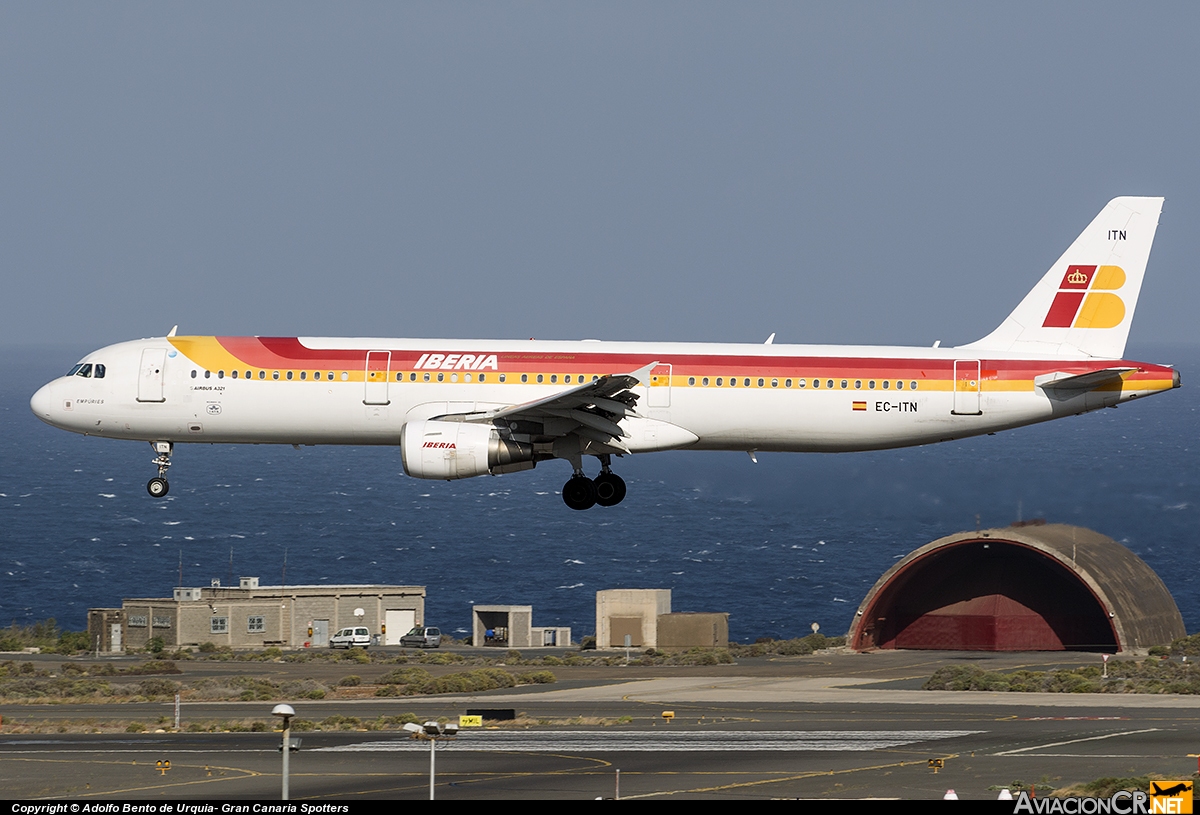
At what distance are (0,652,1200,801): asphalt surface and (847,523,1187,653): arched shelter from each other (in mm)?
22639

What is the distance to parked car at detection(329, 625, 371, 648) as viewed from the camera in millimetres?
100062

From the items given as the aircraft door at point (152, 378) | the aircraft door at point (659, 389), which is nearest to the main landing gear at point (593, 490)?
the aircraft door at point (659, 389)

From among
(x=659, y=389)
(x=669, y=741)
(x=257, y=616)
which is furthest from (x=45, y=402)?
(x=257, y=616)

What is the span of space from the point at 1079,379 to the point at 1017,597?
46745 mm

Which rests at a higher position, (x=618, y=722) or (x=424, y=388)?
(x=424, y=388)

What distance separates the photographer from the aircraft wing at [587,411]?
141 ft

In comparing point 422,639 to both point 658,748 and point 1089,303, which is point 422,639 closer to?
point 658,748

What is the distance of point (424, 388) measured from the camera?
4616 centimetres

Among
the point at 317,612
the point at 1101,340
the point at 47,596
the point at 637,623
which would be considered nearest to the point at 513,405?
the point at 1101,340

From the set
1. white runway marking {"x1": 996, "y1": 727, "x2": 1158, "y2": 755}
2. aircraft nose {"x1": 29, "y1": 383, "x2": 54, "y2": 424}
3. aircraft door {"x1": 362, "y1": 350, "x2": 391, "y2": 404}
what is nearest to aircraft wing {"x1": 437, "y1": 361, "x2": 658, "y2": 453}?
aircraft door {"x1": 362, "y1": 350, "x2": 391, "y2": 404}

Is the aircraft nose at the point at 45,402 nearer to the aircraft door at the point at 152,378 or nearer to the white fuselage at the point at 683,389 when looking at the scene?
the aircraft door at the point at 152,378

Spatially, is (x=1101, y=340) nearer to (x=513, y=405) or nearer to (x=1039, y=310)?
(x=1039, y=310)

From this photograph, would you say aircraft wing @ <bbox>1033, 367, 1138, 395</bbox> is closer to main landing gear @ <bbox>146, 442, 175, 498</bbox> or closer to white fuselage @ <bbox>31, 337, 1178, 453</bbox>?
white fuselage @ <bbox>31, 337, 1178, 453</bbox>

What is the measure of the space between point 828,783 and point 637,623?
57371mm
